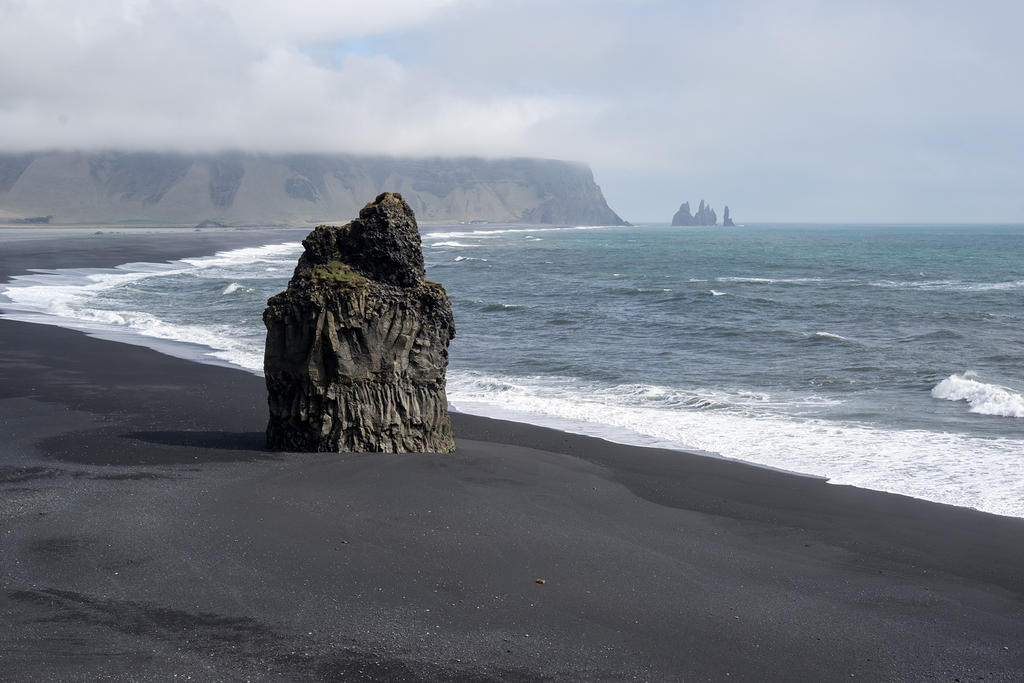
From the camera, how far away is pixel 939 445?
43.3 feet

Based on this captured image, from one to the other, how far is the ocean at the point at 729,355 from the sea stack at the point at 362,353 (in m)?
4.15

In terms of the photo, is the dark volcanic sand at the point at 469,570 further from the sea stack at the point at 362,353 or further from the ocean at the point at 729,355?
the ocean at the point at 729,355

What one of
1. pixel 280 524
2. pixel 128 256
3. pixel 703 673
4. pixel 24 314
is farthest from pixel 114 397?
pixel 128 256

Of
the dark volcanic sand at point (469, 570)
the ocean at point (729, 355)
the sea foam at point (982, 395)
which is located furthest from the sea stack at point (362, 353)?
the sea foam at point (982, 395)

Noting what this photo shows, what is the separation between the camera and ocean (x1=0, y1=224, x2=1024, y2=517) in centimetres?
1298

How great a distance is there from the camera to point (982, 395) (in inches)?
661

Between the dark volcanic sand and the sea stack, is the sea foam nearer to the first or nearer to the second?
the dark volcanic sand

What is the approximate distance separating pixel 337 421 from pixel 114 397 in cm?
582

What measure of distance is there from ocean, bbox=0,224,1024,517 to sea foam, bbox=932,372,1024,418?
0.05 metres

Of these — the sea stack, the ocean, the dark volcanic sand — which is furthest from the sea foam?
the sea stack

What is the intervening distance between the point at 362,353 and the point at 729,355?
15083 millimetres

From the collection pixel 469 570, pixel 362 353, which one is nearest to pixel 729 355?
pixel 362 353

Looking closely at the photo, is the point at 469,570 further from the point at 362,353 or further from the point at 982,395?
the point at 982,395

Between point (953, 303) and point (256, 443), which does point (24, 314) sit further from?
point (953, 303)
